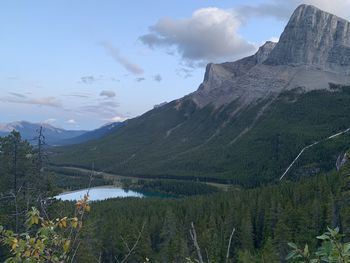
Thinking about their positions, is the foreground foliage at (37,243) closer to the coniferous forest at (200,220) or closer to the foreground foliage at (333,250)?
the foreground foliage at (333,250)

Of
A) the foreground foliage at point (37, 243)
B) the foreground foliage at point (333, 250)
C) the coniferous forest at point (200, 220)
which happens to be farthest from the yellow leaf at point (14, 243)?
the coniferous forest at point (200, 220)

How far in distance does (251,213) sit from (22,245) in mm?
78767

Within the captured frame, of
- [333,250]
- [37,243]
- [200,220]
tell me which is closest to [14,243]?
[37,243]

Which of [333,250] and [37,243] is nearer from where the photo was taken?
[333,250]

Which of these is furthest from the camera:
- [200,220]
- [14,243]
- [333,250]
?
[200,220]

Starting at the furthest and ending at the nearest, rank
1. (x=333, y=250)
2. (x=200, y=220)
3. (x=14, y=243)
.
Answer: (x=200, y=220) → (x=14, y=243) → (x=333, y=250)

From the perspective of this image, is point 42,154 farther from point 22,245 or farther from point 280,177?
point 280,177

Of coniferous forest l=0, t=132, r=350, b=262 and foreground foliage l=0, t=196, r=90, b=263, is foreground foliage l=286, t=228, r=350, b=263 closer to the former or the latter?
foreground foliage l=0, t=196, r=90, b=263

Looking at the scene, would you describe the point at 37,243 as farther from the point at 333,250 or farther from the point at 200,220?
the point at 200,220

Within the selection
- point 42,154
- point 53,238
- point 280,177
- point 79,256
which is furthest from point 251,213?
point 280,177

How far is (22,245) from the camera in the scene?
5.52 m

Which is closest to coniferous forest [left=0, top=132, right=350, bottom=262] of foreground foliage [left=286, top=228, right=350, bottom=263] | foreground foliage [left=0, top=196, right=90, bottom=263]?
foreground foliage [left=0, top=196, right=90, bottom=263]

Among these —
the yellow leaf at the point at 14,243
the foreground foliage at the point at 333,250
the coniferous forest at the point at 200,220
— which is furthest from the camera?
the coniferous forest at the point at 200,220

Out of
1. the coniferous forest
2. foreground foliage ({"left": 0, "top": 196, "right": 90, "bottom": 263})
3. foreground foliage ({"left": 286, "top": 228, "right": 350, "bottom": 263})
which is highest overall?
foreground foliage ({"left": 286, "top": 228, "right": 350, "bottom": 263})
